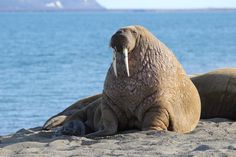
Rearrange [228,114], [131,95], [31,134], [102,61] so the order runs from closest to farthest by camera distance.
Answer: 1. [131,95]
2. [31,134]
3. [228,114]
4. [102,61]

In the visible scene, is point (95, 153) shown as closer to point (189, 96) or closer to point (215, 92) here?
point (189, 96)

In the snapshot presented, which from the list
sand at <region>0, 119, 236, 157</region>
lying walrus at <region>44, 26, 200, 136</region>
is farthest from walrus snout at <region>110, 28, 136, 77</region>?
sand at <region>0, 119, 236, 157</region>

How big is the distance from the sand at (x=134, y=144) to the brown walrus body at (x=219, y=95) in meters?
1.11

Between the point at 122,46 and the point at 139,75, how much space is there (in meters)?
0.35

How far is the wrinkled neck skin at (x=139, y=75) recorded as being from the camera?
7.45 m

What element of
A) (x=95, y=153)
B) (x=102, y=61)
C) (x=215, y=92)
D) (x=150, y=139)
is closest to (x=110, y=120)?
(x=150, y=139)

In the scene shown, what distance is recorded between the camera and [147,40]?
25.1ft

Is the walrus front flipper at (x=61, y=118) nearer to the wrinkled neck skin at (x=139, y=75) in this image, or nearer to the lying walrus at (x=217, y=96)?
the lying walrus at (x=217, y=96)

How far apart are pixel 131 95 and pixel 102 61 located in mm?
24365

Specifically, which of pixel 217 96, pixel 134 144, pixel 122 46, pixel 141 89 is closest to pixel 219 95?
pixel 217 96

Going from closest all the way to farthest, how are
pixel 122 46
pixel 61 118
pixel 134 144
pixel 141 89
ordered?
pixel 134 144, pixel 122 46, pixel 141 89, pixel 61 118

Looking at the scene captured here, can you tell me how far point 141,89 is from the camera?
24.4ft

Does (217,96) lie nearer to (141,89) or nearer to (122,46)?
(141,89)

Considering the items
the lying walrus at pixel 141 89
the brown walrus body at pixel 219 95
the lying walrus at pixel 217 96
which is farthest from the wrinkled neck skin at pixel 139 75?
the brown walrus body at pixel 219 95
